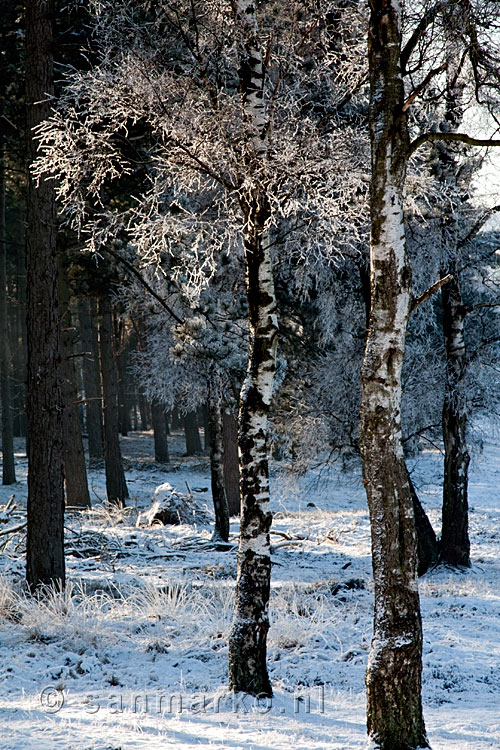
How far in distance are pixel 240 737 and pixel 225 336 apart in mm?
8617

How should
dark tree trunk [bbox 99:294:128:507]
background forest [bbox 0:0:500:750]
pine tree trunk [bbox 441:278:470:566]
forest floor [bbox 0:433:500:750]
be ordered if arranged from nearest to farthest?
background forest [bbox 0:0:500:750] → forest floor [bbox 0:433:500:750] → pine tree trunk [bbox 441:278:470:566] → dark tree trunk [bbox 99:294:128:507]

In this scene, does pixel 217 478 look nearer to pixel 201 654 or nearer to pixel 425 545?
pixel 425 545

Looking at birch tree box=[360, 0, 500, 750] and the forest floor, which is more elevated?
Answer: birch tree box=[360, 0, 500, 750]

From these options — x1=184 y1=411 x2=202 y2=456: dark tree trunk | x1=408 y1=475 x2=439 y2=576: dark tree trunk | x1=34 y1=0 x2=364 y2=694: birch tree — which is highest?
x1=34 y1=0 x2=364 y2=694: birch tree

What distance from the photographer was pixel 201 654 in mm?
6707

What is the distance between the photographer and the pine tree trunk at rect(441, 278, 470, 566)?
11844 millimetres

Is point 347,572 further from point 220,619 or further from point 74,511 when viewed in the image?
point 74,511

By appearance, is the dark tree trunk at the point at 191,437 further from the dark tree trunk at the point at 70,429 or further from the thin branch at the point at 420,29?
the thin branch at the point at 420,29

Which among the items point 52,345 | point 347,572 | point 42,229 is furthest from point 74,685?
point 347,572

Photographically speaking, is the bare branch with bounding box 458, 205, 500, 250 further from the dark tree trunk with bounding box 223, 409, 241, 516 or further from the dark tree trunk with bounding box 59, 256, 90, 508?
the dark tree trunk with bounding box 59, 256, 90, 508

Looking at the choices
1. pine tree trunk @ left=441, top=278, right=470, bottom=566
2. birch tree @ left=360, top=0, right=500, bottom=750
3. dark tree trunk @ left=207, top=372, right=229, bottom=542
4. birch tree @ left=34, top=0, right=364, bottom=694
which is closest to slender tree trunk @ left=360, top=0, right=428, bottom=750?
birch tree @ left=360, top=0, right=500, bottom=750

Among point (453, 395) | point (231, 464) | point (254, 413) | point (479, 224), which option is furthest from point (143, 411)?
point (254, 413)

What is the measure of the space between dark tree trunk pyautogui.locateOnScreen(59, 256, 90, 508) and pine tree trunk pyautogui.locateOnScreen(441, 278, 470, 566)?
26.1 feet

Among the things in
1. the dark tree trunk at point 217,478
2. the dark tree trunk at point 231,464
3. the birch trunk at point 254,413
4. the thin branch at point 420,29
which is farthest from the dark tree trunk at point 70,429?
the thin branch at point 420,29
